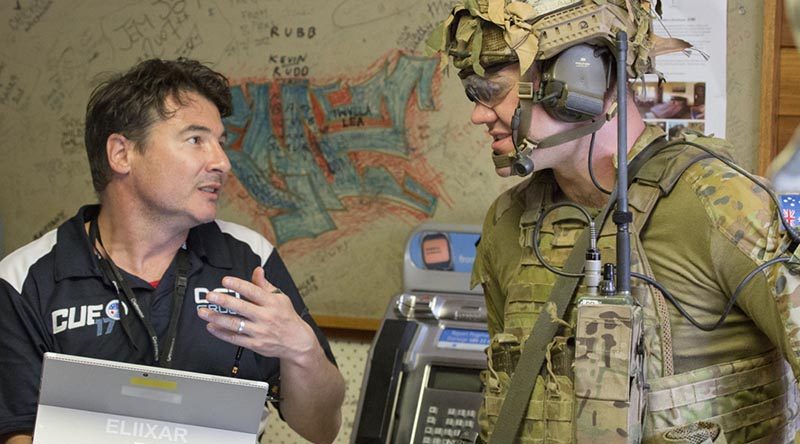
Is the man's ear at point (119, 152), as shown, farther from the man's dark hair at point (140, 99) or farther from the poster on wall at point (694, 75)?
the poster on wall at point (694, 75)

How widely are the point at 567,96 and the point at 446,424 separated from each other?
3.63 ft

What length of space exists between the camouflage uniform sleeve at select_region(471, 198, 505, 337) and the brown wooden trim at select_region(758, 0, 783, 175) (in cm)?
115

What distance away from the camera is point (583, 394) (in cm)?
160

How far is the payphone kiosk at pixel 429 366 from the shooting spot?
104 inches

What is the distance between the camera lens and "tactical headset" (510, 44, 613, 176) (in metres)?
1.83

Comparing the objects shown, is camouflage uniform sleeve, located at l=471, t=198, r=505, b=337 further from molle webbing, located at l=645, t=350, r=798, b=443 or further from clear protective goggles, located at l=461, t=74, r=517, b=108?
molle webbing, located at l=645, t=350, r=798, b=443

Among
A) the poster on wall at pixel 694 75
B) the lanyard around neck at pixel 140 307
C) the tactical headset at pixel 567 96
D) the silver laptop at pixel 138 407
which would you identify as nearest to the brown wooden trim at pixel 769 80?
the poster on wall at pixel 694 75

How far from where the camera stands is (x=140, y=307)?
235cm

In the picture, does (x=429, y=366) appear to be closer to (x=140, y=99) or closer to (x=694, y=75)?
(x=140, y=99)

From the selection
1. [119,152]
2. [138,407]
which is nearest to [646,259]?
[138,407]

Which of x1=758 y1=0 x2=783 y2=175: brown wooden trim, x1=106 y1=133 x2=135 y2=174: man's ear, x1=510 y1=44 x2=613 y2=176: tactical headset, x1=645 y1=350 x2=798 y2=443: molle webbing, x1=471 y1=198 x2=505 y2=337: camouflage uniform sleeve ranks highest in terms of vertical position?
x1=758 y1=0 x2=783 y2=175: brown wooden trim

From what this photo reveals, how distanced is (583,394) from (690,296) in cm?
29

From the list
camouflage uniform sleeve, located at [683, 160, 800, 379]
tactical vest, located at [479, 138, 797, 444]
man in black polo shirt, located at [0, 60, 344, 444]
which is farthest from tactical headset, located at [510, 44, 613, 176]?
man in black polo shirt, located at [0, 60, 344, 444]

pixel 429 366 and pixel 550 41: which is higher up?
pixel 550 41
